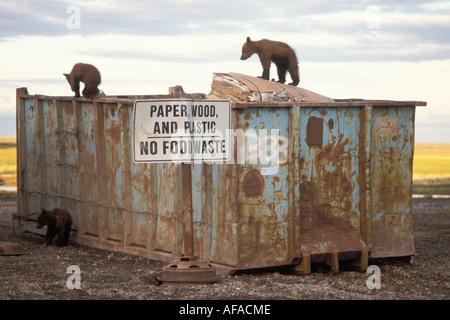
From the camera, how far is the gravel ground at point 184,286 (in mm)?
8133

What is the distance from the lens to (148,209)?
10.6 m

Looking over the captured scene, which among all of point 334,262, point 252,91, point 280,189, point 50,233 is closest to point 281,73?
Answer: point 252,91

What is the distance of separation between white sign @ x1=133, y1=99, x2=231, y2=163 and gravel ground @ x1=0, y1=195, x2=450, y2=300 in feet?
4.81

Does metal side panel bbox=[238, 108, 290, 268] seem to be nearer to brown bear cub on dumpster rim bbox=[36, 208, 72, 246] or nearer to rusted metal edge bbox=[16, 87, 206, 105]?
rusted metal edge bbox=[16, 87, 206, 105]

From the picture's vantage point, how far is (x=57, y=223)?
12.2 metres

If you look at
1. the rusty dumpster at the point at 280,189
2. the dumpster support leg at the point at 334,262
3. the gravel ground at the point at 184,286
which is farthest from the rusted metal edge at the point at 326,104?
the gravel ground at the point at 184,286

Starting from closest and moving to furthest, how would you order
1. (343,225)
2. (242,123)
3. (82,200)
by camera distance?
1. (242,123)
2. (343,225)
3. (82,200)

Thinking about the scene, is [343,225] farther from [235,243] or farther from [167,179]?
[167,179]

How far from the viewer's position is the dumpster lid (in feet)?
31.5

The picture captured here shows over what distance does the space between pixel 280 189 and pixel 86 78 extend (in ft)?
17.5

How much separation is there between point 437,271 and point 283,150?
2.73 m

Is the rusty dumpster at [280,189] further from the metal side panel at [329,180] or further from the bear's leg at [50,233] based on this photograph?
the bear's leg at [50,233]

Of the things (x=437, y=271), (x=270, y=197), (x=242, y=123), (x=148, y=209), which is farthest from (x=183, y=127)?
(x=437, y=271)

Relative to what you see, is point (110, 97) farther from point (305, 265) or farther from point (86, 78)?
point (305, 265)
